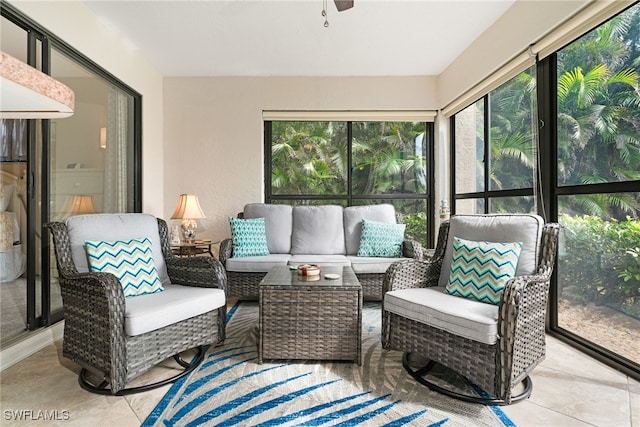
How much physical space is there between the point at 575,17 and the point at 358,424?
2701mm

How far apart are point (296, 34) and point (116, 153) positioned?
2.11 metres

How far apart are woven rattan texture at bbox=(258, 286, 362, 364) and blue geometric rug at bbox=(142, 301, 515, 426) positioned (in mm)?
86

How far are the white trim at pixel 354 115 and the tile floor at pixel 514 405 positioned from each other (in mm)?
3114

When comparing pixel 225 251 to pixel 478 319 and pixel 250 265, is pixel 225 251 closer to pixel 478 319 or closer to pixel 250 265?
pixel 250 265

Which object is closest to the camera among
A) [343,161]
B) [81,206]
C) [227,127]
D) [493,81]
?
[81,206]

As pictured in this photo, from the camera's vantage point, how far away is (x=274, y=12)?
2814 millimetres

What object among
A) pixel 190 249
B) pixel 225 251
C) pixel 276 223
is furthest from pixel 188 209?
pixel 276 223

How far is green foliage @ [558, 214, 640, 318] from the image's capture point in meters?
1.95

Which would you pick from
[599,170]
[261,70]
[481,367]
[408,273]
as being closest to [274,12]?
[261,70]

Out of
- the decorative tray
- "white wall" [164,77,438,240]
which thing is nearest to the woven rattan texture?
the decorative tray

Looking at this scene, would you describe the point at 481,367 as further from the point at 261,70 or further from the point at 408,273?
the point at 261,70

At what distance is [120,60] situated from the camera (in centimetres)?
331

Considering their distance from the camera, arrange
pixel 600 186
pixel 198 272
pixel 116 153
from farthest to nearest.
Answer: pixel 116 153 < pixel 198 272 < pixel 600 186

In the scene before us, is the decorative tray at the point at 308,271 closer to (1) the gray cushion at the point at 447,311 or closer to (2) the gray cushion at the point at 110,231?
(1) the gray cushion at the point at 447,311
